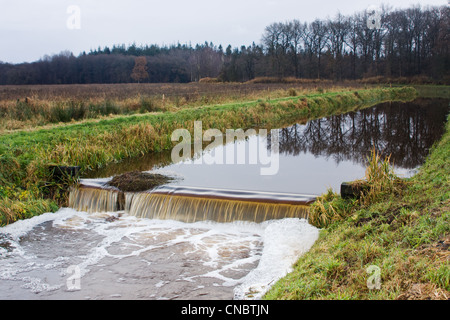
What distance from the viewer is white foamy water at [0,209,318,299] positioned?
5.47m

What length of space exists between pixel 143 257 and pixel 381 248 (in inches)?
142

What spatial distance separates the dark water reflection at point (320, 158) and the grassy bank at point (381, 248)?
198 cm

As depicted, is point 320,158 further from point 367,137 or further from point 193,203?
point 193,203

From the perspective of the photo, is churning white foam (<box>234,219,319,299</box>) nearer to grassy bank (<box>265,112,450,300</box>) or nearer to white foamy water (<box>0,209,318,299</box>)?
white foamy water (<box>0,209,318,299</box>)

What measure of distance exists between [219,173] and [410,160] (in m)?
5.95

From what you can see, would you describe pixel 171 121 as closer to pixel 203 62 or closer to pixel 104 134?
pixel 104 134

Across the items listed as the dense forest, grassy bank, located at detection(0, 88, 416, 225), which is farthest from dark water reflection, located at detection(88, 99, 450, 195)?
the dense forest

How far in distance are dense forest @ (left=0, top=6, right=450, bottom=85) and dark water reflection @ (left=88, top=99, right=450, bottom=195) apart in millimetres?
44867

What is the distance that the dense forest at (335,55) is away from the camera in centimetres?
6569

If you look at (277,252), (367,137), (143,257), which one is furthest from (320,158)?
(143,257)

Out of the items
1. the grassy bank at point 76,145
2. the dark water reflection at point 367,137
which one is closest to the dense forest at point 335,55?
the dark water reflection at point 367,137

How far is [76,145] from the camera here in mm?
11633
